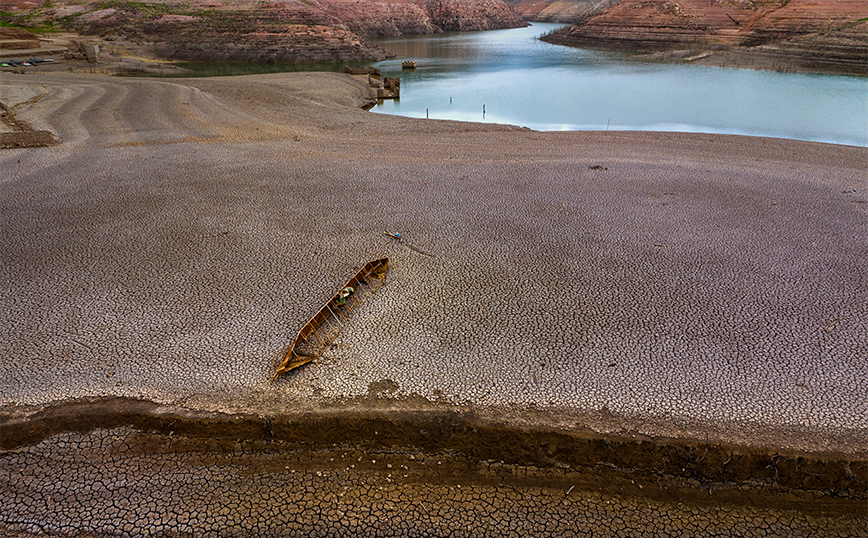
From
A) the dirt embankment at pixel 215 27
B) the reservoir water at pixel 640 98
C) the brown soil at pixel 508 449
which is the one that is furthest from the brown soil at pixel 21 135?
the dirt embankment at pixel 215 27

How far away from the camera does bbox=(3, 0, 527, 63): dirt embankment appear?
47938 mm

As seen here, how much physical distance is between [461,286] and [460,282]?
10 centimetres

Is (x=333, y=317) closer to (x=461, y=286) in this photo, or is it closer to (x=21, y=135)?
(x=461, y=286)

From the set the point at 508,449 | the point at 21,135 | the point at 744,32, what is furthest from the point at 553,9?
the point at 508,449

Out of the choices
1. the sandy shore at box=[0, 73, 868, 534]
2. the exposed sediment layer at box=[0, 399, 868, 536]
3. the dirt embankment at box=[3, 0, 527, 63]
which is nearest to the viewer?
the exposed sediment layer at box=[0, 399, 868, 536]

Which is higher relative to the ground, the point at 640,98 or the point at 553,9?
the point at 553,9

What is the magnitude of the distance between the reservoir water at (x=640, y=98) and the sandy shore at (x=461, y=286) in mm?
9103

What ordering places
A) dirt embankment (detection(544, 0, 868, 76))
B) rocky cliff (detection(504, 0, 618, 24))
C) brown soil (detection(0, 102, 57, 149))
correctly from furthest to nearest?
rocky cliff (detection(504, 0, 618, 24)), dirt embankment (detection(544, 0, 868, 76)), brown soil (detection(0, 102, 57, 149))

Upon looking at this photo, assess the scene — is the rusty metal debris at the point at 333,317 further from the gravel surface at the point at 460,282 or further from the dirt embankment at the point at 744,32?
the dirt embankment at the point at 744,32

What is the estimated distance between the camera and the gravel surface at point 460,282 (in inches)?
163

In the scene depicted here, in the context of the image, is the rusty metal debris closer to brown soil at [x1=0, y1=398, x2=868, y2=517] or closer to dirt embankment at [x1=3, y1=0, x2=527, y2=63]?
brown soil at [x1=0, y1=398, x2=868, y2=517]

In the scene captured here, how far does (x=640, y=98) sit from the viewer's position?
25.6m

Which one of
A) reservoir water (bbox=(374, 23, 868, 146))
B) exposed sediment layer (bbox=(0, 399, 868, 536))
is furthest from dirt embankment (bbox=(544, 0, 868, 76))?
exposed sediment layer (bbox=(0, 399, 868, 536))

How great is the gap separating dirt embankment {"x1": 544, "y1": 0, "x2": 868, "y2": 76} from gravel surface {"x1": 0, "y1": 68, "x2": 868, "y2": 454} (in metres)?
39.2
